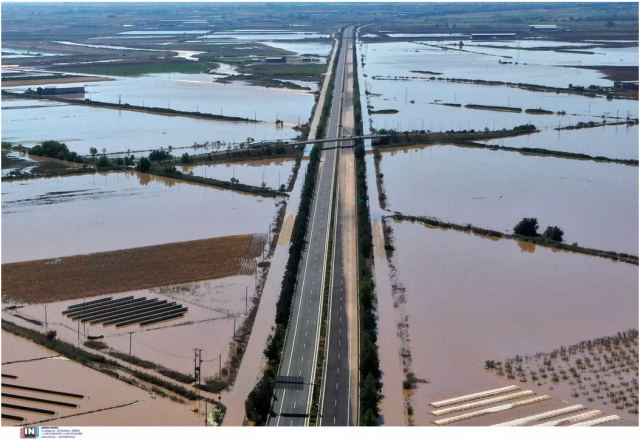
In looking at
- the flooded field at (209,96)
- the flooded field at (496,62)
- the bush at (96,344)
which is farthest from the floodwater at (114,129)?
the flooded field at (496,62)

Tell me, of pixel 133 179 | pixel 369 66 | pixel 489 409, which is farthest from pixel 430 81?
pixel 489 409

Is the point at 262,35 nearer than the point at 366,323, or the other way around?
the point at 366,323

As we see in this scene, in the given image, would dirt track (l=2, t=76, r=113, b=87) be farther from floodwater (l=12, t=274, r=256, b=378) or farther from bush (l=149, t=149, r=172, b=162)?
floodwater (l=12, t=274, r=256, b=378)

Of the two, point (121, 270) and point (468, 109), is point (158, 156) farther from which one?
point (468, 109)

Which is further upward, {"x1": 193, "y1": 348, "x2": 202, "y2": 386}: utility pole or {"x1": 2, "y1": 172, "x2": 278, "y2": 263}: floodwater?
{"x1": 2, "y1": 172, "x2": 278, "y2": 263}: floodwater

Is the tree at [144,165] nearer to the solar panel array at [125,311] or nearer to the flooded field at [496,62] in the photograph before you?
the solar panel array at [125,311]

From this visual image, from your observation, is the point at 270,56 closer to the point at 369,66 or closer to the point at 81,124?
the point at 369,66

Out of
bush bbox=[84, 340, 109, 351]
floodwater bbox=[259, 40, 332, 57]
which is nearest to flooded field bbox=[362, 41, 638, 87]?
floodwater bbox=[259, 40, 332, 57]

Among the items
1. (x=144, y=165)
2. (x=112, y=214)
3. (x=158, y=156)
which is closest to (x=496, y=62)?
(x=158, y=156)

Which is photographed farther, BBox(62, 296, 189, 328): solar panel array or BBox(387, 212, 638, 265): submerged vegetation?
BBox(387, 212, 638, 265): submerged vegetation
